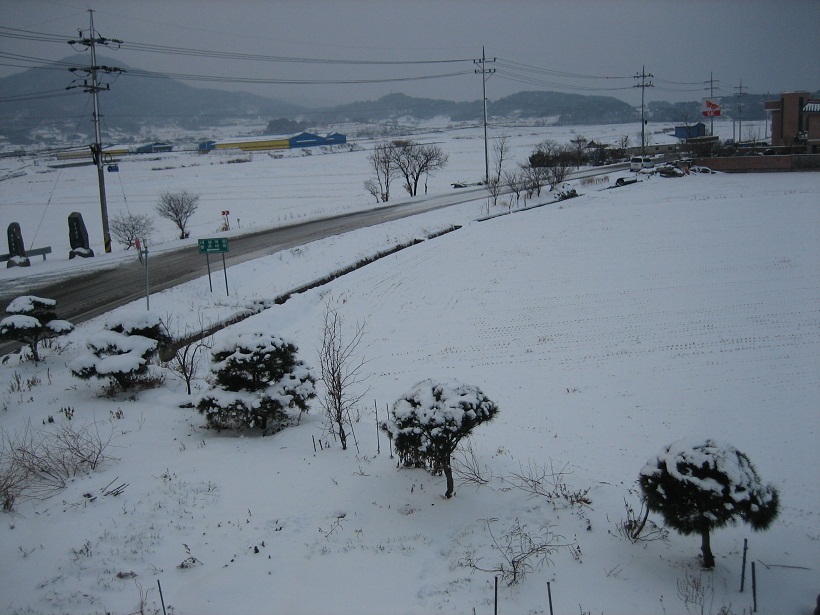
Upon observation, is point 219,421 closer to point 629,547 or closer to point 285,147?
point 629,547

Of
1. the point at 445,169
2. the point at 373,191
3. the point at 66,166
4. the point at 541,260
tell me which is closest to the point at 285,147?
the point at 66,166

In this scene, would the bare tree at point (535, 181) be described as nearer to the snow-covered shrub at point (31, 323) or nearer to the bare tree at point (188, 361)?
the bare tree at point (188, 361)

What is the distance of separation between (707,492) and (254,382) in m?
6.68

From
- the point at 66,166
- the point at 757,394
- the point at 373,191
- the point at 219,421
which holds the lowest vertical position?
the point at 757,394

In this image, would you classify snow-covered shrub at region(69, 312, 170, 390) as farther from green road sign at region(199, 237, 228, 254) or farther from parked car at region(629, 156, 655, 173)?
parked car at region(629, 156, 655, 173)

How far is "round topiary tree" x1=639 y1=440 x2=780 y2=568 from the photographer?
587 centimetres

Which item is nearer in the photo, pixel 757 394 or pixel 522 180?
pixel 757 394

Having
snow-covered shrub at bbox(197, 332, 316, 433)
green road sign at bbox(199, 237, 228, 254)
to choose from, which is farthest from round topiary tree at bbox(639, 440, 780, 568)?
green road sign at bbox(199, 237, 228, 254)

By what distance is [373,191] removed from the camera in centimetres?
4534

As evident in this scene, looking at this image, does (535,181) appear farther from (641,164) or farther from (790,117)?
(790,117)

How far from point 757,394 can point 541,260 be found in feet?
46.7

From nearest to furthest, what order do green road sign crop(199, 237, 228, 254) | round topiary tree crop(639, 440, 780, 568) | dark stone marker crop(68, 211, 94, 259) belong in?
round topiary tree crop(639, 440, 780, 568) < green road sign crop(199, 237, 228, 254) < dark stone marker crop(68, 211, 94, 259)

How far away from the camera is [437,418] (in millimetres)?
7191

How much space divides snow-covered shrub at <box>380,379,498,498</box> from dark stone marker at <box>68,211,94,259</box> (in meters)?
22.9
